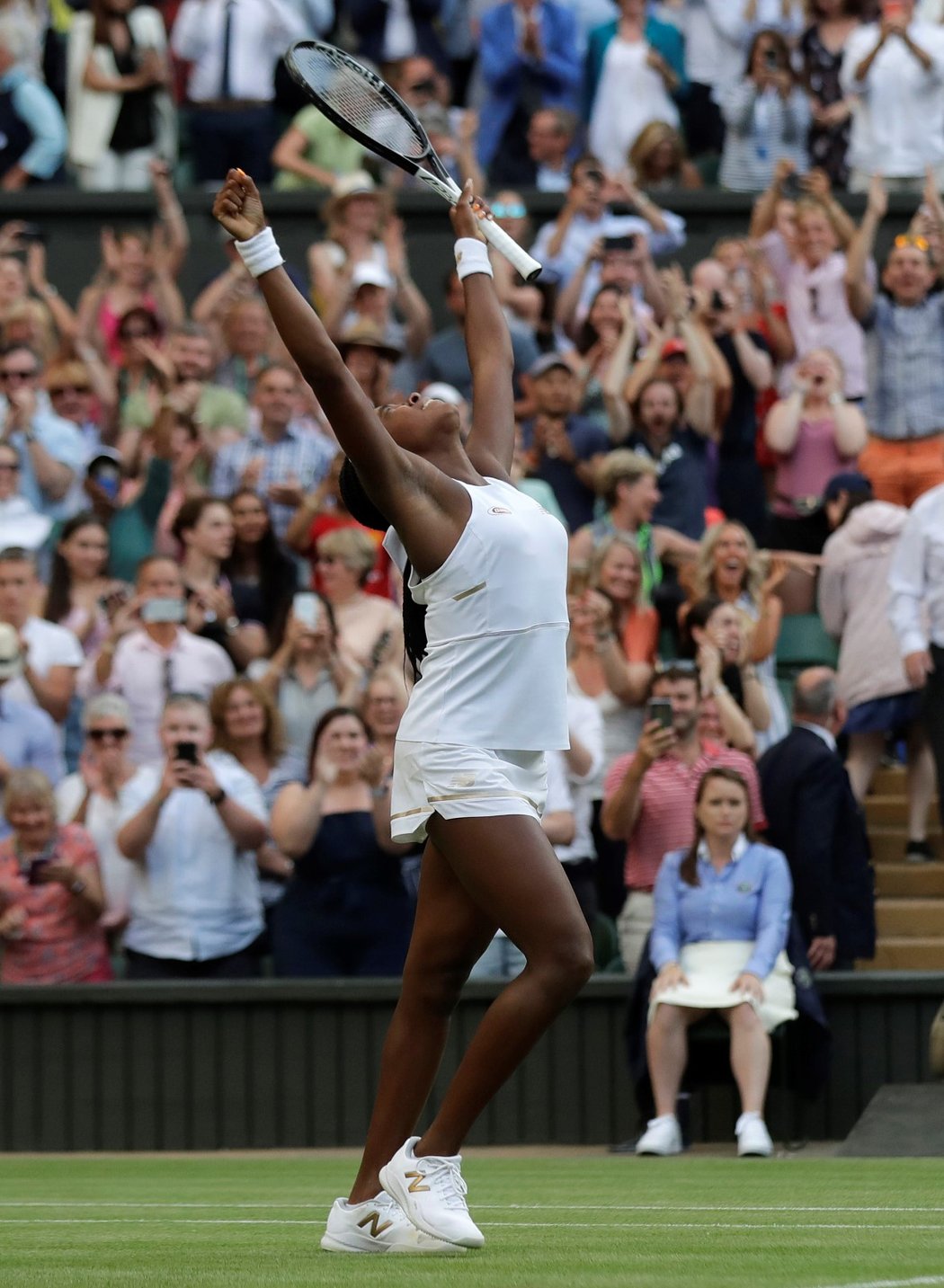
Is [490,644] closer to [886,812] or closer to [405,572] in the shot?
[405,572]

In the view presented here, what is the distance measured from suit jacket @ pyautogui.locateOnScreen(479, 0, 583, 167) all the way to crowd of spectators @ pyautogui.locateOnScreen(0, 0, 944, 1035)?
2 cm

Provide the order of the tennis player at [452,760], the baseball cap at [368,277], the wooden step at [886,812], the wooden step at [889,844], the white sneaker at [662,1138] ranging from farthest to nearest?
the baseball cap at [368,277]
the wooden step at [886,812]
the wooden step at [889,844]
the white sneaker at [662,1138]
the tennis player at [452,760]

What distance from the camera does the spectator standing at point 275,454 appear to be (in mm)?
12852

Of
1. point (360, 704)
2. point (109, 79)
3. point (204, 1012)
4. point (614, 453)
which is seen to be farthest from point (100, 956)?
point (109, 79)

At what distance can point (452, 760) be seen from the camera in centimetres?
539

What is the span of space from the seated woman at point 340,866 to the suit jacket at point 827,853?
5.20 ft

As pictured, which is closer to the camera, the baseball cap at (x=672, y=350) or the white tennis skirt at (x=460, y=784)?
the white tennis skirt at (x=460, y=784)

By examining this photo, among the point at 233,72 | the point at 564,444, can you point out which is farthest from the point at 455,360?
the point at 233,72

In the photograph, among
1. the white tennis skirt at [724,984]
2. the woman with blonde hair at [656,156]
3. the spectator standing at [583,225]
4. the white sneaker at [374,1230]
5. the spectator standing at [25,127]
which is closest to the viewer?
the white sneaker at [374,1230]

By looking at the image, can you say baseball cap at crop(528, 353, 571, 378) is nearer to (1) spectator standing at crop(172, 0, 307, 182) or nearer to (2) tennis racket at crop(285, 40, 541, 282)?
(1) spectator standing at crop(172, 0, 307, 182)

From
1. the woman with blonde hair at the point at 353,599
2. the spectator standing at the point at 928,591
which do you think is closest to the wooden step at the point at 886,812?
the spectator standing at the point at 928,591

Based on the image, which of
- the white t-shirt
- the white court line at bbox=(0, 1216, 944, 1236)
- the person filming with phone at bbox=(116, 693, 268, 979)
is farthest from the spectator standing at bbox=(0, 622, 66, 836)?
the white court line at bbox=(0, 1216, 944, 1236)

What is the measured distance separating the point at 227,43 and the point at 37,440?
450cm

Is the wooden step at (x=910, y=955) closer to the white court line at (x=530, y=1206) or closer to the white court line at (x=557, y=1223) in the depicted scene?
the white court line at (x=530, y=1206)
